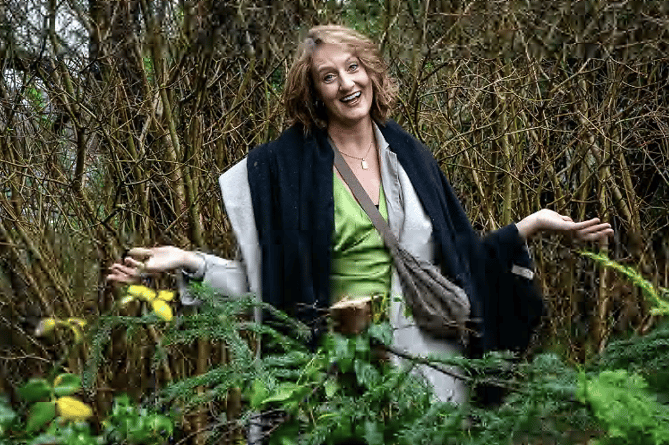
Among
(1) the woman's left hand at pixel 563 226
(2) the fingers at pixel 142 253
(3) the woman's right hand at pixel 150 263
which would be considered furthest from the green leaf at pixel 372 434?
(1) the woman's left hand at pixel 563 226

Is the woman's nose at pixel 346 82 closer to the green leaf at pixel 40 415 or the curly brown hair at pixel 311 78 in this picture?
the curly brown hair at pixel 311 78

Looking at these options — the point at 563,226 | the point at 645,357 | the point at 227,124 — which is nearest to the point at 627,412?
the point at 645,357

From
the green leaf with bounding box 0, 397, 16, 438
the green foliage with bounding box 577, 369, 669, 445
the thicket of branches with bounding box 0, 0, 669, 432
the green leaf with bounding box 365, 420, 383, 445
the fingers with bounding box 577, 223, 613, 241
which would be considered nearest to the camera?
the green foliage with bounding box 577, 369, 669, 445

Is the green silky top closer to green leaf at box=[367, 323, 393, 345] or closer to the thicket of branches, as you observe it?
green leaf at box=[367, 323, 393, 345]

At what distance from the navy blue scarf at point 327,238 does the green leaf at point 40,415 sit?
4.93ft

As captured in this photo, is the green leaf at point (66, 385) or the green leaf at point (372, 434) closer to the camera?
the green leaf at point (372, 434)

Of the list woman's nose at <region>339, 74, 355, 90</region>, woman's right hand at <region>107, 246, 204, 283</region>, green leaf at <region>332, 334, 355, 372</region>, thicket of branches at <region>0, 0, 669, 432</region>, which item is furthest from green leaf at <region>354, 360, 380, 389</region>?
thicket of branches at <region>0, 0, 669, 432</region>

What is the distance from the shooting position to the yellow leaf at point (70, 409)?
5.39 feet

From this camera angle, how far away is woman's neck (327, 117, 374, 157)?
10.8 ft

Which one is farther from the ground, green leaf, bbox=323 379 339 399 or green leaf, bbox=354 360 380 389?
green leaf, bbox=354 360 380 389

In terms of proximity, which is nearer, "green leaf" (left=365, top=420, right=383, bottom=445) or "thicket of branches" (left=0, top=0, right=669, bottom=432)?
"green leaf" (left=365, top=420, right=383, bottom=445)

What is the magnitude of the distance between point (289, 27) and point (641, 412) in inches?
187

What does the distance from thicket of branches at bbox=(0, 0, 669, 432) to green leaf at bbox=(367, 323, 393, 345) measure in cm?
336

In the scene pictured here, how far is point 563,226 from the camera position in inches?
117
